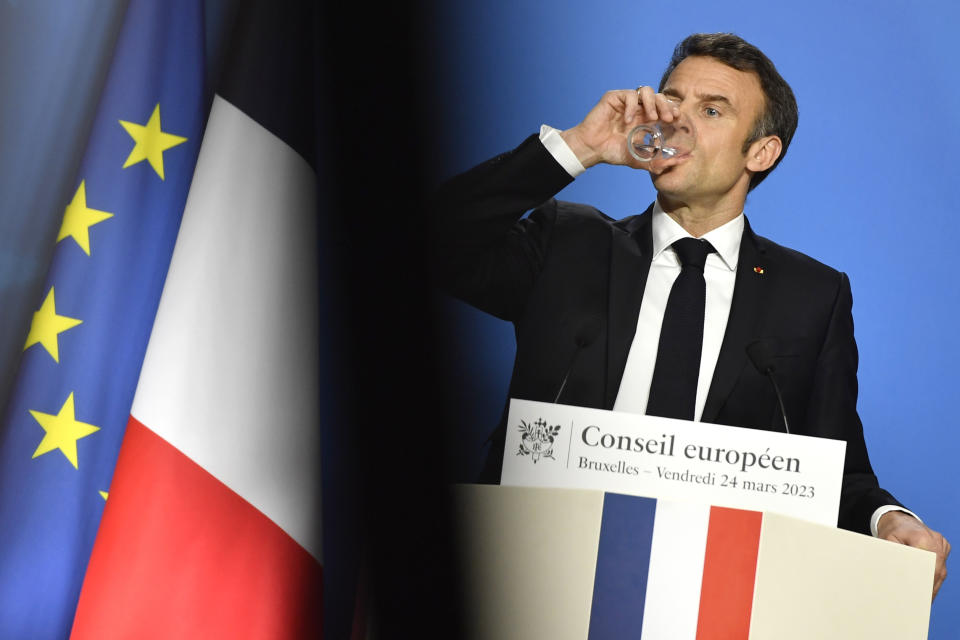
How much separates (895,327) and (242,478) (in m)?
1.45

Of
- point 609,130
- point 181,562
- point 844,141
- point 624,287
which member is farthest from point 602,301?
point 844,141

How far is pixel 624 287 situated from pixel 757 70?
49 cm

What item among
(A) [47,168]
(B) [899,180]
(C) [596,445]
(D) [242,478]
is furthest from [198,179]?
(B) [899,180]

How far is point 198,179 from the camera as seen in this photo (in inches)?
51.3

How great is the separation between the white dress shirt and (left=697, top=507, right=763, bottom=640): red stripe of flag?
1.52 ft

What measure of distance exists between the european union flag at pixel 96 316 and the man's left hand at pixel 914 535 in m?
1.11

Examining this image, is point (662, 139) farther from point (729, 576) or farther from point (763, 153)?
point (729, 576)

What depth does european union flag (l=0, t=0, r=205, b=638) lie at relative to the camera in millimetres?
1299

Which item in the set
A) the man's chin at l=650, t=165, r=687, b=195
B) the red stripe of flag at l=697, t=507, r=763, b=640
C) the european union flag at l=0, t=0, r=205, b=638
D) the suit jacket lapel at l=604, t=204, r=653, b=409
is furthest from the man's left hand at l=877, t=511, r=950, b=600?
the european union flag at l=0, t=0, r=205, b=638

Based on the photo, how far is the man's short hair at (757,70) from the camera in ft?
5.15

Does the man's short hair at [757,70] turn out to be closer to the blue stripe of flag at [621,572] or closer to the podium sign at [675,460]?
the podium sign at [675,460]

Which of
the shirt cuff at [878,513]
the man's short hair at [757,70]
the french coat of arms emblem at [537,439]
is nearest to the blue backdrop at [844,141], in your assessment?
the man's short hair at [757,70]

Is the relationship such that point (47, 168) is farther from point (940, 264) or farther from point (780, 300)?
point (940, 264)

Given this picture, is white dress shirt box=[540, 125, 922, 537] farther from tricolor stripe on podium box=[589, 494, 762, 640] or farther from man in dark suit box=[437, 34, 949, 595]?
tricolor stripe on podium box=[589, 494, 762, 640]
